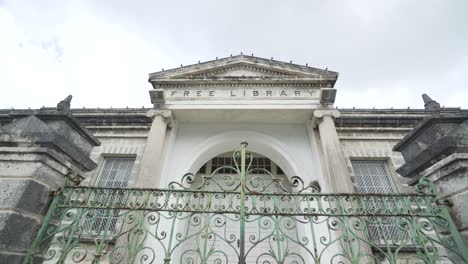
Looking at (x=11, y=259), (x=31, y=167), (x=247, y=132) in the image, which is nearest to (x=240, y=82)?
(x=247, y=132)

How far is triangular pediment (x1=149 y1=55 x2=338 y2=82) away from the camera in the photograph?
6.18 m

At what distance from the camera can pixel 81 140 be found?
253cm

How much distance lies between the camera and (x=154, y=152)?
5180 millimetres

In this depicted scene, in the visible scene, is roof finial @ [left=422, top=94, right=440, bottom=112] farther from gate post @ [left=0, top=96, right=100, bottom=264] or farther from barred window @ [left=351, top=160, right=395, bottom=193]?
gate post @ [left=0, top=96, right=100, bottom=264]

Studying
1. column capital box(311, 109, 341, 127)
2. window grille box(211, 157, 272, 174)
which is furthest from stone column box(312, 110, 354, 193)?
window grille box(211, 157, 272, 174)

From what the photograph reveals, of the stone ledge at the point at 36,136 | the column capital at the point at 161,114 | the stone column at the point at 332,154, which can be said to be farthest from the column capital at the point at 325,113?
the stone ledge at the point at 36,136

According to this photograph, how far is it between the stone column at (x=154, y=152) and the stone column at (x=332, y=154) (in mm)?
3984

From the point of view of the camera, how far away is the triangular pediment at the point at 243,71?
6180 mm

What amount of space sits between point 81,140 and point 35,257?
3.88 ft

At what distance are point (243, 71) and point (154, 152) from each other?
3.51 m

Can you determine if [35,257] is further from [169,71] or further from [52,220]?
[169,71]

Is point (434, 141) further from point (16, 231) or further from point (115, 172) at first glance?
point (115, 172)

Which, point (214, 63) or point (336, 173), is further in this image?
point (214, 63)

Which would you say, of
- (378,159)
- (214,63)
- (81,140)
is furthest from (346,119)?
(81,140)
